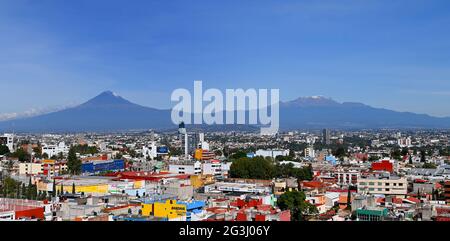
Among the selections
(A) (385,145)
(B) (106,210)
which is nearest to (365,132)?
(A) (385,145)

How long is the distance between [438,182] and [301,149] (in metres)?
10.0

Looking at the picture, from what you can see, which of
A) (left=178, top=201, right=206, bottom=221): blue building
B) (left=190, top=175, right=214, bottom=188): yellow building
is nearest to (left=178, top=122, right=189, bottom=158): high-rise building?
(left=190, top=175, right=214, bottom=188): yellow building

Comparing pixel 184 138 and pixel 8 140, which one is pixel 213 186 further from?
pixel 8 140

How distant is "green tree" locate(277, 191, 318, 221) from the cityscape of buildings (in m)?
0.01

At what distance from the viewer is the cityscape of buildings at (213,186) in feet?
15.0

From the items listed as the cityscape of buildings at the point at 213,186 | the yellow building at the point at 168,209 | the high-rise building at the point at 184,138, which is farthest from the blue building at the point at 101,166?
the yellow building at the point at 168,209

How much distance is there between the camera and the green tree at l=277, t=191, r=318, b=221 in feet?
17.2

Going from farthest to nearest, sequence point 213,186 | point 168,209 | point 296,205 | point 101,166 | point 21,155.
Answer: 1. point 21,155
2. point 101,166
3. point 213,186
4. point 296,205
5. point 168,209

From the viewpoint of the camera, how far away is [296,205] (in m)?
5.32

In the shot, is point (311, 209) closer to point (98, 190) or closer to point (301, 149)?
point (98, 190)

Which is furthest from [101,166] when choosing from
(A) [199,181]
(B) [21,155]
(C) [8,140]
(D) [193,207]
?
(D) [193,207]

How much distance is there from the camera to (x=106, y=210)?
4.73 meters

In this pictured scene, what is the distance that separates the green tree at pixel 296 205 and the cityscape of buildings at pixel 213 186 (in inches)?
0.4

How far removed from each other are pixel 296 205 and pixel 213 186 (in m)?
2.76
